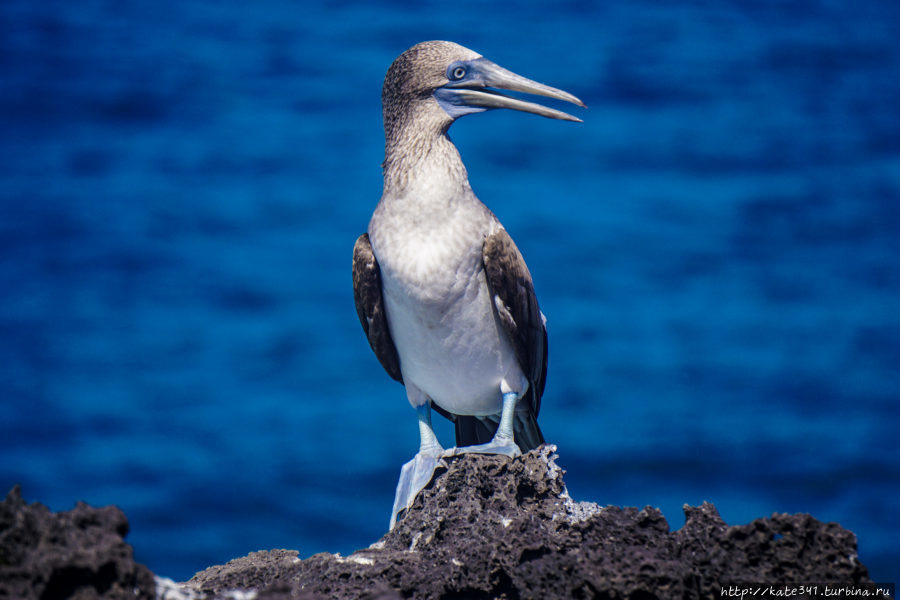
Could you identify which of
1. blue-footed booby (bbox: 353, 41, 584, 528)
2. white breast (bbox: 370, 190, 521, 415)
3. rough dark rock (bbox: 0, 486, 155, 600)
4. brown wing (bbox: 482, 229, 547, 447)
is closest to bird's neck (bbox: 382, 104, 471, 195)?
blue-footed booby (bbox: 353, 41, 584, 528)

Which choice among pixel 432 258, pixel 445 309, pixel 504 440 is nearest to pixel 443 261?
pixel 432 258

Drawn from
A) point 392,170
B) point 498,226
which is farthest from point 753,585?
point 392,170

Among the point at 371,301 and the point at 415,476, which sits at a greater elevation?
the point at 371,301

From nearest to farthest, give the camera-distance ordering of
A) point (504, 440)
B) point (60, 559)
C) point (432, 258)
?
point (60, 559) < point (432, 258) < point (504, 440)

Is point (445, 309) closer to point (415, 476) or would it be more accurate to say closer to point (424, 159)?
point (424, 159)

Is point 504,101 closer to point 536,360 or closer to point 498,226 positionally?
point 498,226

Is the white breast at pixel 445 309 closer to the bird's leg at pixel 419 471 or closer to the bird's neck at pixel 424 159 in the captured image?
the bird's neck at pixel 424 159

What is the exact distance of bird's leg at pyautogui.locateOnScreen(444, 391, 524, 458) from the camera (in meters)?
4.64

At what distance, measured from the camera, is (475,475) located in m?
3.87

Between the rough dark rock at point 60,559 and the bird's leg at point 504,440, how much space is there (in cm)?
231

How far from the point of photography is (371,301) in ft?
16.2

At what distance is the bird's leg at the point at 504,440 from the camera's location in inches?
183

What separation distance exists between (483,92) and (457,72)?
173 mm

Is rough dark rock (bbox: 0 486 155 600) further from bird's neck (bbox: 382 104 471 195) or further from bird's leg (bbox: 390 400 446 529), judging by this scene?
bird's neck (bbox: 382 104 471 195)
